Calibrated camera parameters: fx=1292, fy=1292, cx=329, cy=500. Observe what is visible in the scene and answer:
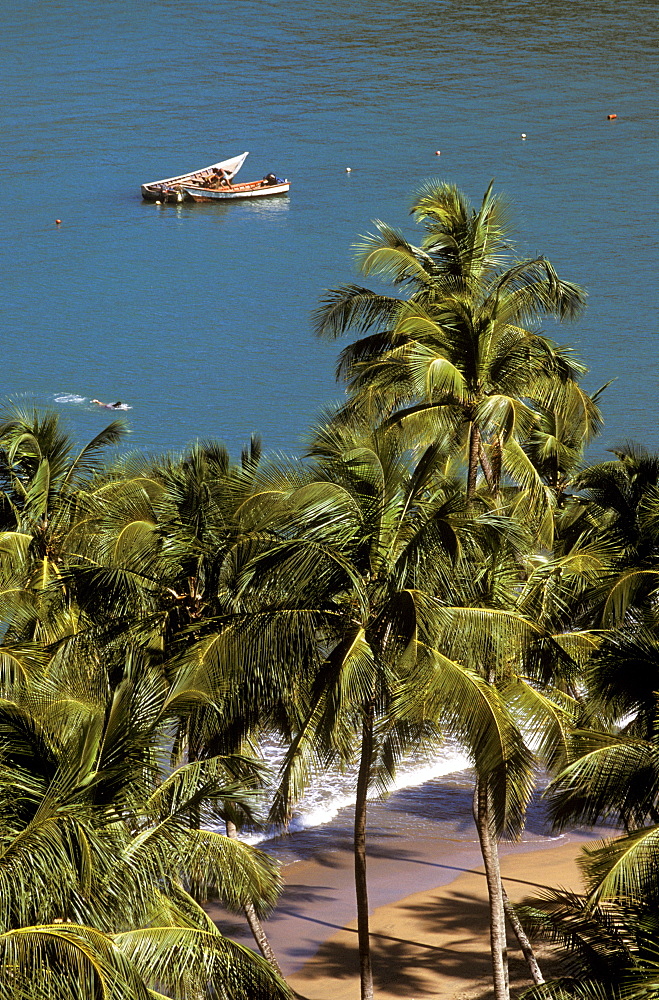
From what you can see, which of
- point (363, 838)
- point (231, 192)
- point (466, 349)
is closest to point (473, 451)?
point (466, 349)

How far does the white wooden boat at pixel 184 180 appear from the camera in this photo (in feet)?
224

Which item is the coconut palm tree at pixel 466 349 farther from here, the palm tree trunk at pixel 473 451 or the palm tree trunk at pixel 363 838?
the palm tree trunk at pixel 363 838

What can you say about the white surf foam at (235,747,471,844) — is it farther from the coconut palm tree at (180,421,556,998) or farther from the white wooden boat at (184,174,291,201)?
the white wooden boat at (184,174,291,201)

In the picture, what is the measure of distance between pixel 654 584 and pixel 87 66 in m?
83.5

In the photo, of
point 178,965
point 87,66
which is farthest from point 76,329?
point 178,965

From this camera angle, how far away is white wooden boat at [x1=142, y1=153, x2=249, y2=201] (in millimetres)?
68250

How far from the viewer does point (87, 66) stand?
290ft

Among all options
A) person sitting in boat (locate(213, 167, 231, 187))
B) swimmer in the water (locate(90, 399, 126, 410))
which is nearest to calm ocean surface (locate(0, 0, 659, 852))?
swimmer in the water (locate(90, 399, 126, 410))

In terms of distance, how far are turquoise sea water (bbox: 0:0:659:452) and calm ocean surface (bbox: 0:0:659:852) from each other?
174mm

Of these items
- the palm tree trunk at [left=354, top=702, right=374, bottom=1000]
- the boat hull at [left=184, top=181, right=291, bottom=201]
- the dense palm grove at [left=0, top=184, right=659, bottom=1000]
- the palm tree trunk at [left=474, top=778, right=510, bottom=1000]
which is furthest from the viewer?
the boat hull at [left=184, top=181, right=291, bottom=201]

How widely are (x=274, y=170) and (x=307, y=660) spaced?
62.3 meters

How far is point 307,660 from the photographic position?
12312 mm

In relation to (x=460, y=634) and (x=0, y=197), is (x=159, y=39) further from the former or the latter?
(x=460, y=634)

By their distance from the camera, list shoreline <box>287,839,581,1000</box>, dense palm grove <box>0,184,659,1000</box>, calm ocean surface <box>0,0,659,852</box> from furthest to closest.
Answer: calm ocean surface <box>0,0,659,852</box> → shoreline <box>287,839,581,1000</box> → dense palm grove <box>0,184,659,1000</box>
